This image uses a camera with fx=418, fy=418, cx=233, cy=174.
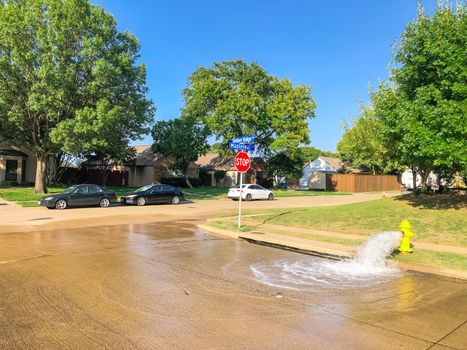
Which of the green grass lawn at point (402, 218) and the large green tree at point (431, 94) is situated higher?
the large green tree at point (431, 94)

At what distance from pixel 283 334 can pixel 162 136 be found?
40.1 meters

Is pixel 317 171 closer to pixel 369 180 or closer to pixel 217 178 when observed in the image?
pixel 369 180

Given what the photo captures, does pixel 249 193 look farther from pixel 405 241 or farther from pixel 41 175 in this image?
pixel 405 241

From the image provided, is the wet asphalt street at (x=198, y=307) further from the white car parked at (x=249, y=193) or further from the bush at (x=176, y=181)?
the bush at (x=176, y=181)

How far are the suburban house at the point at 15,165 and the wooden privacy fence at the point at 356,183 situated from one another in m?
33.8

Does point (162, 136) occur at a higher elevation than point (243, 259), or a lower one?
higher

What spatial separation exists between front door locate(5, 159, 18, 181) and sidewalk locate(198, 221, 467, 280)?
29586mm

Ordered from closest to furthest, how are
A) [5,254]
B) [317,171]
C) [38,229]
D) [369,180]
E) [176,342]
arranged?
[176,342], [5,254], [38,229], [369,180], [317,171]

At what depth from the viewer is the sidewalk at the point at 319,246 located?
883 cm

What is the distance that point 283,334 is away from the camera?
4.82 meters

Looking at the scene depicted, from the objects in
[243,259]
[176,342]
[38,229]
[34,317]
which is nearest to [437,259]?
[243,259]

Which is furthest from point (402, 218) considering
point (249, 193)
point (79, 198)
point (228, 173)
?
point (228, 173)

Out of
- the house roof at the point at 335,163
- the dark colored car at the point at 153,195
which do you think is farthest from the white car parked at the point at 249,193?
the house roof at the point at 335,163

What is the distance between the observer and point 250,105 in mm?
44625
